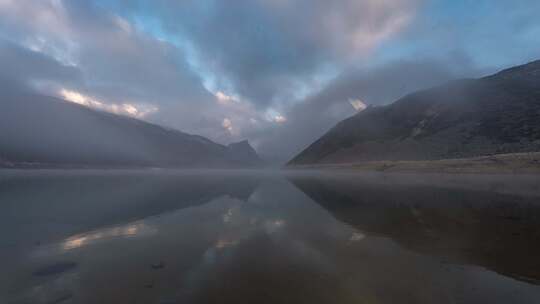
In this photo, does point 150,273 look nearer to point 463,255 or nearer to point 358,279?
point 358,279

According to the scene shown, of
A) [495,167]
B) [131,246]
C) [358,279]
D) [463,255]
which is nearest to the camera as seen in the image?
[358,279]

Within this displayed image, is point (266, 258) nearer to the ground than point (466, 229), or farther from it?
farther from it

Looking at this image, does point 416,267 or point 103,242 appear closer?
point 416,267

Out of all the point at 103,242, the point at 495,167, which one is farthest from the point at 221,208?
the point at 495,167

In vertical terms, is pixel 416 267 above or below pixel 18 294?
below

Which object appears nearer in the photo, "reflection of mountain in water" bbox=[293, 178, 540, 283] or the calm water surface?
the calm water surface

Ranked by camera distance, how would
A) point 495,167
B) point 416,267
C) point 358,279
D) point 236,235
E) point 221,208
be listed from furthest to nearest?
point 495,167 < point 221,208 < point 236,235 < point 416,267 < point 358,279

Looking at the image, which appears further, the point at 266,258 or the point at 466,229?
the point at 466,229

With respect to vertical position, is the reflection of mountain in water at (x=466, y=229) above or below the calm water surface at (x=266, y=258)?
below

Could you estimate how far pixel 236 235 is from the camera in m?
19.0

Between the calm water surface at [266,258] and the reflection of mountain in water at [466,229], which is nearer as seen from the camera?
the calm water surface at [266,258]

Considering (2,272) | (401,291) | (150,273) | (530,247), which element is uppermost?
(2,272)

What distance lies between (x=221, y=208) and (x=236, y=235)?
41.5ft

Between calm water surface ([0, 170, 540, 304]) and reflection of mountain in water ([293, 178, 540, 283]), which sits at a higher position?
calm water surface ([0, 170, 540, 304])
